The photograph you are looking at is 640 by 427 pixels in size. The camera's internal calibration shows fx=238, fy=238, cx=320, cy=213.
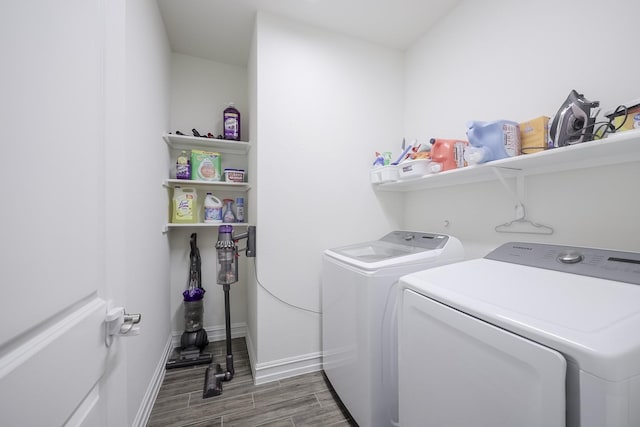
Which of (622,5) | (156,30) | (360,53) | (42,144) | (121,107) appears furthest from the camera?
(360,53)

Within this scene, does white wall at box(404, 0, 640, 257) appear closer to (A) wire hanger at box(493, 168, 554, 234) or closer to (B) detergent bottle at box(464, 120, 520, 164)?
(A) wire hanger at box(493, 168, 554, 234)

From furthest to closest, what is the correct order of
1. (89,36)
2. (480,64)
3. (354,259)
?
(480,64) → (354,259) → (89,36)

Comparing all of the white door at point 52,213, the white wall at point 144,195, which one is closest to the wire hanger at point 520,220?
the white door at point 52,213

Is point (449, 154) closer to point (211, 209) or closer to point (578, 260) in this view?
point (578, 260)

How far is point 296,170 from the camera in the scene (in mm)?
1900

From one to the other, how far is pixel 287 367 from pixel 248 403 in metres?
0.35

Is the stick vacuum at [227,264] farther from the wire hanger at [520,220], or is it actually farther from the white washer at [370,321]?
the wire hanger at [520,220]

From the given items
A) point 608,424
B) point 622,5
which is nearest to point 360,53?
point 622,5

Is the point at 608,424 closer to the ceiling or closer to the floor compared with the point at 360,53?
closer to the floor

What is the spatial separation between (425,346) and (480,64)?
6.04ft

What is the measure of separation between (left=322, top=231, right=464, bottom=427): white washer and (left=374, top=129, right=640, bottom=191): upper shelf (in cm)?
45

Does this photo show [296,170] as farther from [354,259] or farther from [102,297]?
[102,297]

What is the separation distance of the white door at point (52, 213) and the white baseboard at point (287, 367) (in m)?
1.38

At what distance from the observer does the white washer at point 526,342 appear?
482 mm
